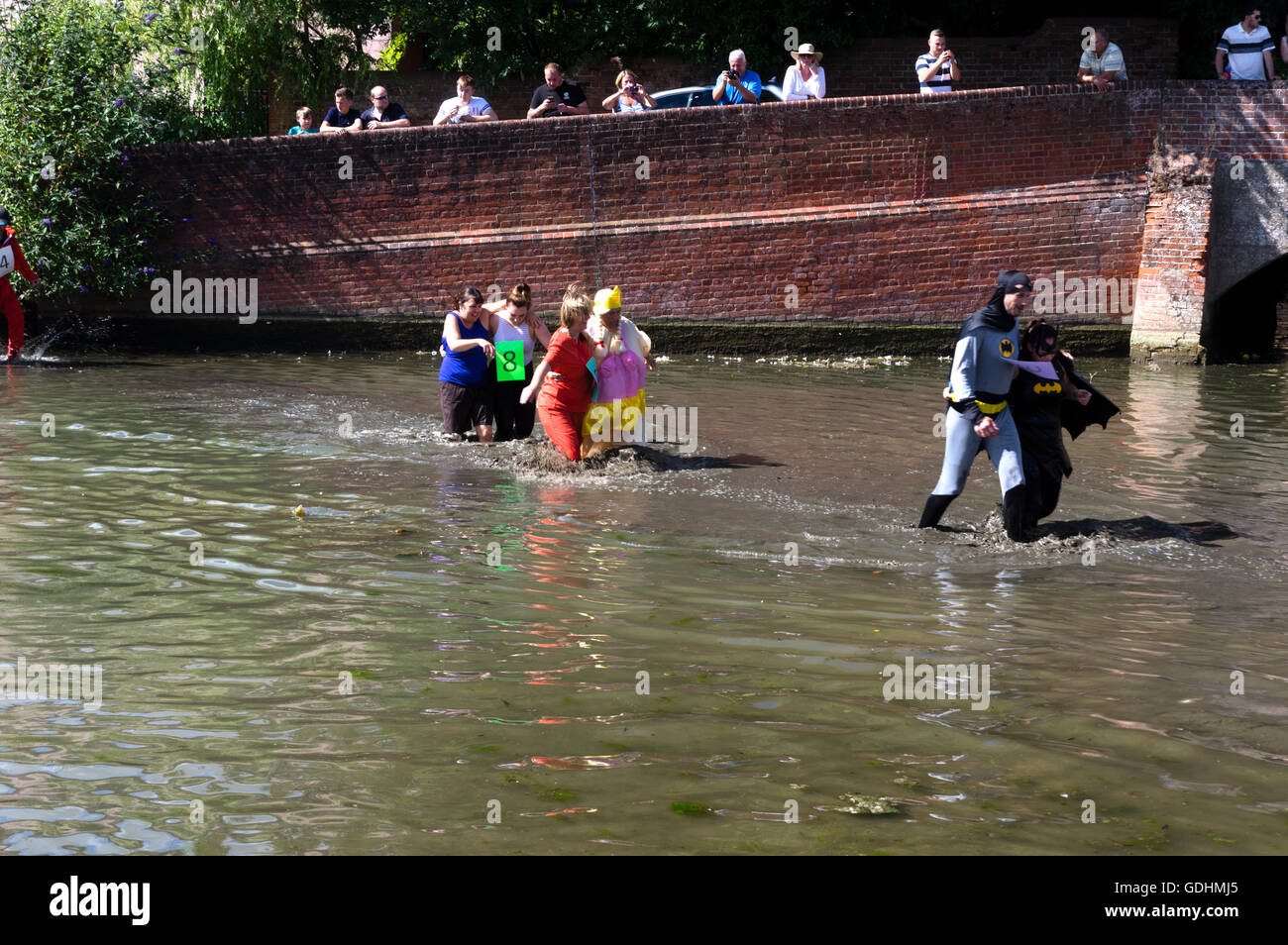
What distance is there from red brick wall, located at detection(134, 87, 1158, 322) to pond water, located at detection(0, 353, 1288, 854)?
274 inches

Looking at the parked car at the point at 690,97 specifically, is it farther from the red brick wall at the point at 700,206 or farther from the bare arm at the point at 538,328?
the bare arm at the point at 538,328

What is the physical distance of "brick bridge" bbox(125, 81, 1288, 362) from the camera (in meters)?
18.6

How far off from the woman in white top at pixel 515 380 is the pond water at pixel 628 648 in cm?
52

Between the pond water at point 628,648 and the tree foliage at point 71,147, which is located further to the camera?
the tree foliage at point 71,147

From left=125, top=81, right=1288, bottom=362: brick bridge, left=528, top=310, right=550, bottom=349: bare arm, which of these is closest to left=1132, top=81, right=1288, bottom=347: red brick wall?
left=125, top=81, right=1288, bottom=362: brick bridge

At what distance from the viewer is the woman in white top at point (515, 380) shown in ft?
42.7

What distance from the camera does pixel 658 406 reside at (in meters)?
14.8

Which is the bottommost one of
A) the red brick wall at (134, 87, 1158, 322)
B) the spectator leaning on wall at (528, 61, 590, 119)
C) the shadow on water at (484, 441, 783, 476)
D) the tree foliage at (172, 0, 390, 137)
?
the shadow on water at (484, 441, 783, 476)

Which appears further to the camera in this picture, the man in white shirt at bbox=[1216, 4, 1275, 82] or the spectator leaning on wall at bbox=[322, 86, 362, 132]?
the spectator leaning on wall at bbox=[322, 86, 362, 132]

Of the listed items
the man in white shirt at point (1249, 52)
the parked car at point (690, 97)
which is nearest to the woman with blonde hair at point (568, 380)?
the parked car at point (690, 97)

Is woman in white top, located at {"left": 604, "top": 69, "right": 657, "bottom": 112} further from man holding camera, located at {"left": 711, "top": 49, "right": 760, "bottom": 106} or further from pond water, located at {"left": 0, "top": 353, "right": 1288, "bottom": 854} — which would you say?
pond water, located at {"left": 0, "top": 353, "right": 1288, "bottom": 854}

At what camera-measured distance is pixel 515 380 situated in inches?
514
